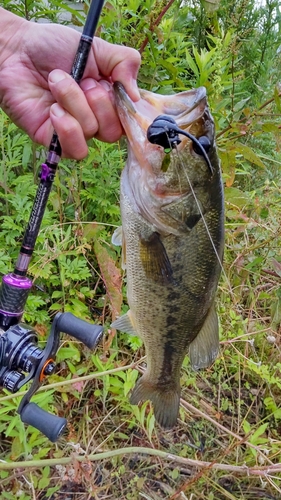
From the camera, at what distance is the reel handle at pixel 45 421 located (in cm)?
114

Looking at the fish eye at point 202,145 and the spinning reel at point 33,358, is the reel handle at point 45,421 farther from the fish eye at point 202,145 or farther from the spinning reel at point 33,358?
the fish eye at point 202,145

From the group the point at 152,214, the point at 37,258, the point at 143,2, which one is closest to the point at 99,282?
the point at 37,258

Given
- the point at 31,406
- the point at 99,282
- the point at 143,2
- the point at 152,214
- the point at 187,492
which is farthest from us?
the point at 99,282

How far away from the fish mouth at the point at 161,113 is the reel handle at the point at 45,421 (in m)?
0.74

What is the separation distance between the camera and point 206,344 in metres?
1.69

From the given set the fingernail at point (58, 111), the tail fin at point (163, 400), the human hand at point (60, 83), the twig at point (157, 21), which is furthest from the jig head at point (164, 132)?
the twig at point (157, 21)

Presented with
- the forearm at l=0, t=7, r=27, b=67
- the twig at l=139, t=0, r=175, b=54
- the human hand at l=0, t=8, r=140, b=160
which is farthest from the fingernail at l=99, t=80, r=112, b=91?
the twig at l=139, t=0, r=175, b=54

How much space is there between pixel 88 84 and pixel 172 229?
1.68 feet

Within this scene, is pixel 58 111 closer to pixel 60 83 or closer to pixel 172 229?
pixel 60 83

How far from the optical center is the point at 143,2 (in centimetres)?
255

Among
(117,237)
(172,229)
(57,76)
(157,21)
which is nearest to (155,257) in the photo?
(172,229)

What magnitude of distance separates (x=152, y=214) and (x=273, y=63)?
288cm

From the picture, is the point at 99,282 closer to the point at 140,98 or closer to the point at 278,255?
the point at 278,255

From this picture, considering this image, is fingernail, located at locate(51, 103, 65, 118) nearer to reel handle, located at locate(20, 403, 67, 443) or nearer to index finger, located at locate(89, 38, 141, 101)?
index finger, located at locate(89, 38, 141, 101)
